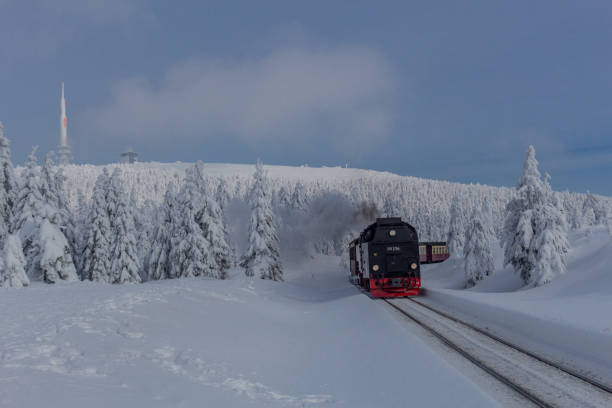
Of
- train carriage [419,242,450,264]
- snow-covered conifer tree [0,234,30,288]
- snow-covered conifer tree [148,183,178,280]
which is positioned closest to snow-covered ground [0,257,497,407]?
snow-covered conifer tree [0,234,30,288]

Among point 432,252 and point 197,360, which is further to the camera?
point 432,252

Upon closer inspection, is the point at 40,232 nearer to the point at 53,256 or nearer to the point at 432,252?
the point at 53,256

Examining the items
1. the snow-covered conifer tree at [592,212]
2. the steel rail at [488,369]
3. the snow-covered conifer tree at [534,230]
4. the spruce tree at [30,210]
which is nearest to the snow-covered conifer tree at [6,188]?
the spruce tree at [30,210]

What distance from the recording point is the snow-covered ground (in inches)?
257

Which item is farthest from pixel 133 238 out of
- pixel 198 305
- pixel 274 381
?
pixel 274 381

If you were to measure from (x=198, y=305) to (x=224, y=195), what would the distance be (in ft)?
193

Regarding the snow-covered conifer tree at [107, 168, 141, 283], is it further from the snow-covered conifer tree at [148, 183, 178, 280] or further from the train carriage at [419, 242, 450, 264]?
the train carriage at [419, 242, 450, 264]

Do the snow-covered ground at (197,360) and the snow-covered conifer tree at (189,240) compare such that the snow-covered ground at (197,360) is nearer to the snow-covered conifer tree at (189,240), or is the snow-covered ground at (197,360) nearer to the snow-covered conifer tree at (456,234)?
the snow-covered conifer tree at (189,240)

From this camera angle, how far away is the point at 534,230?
115ft

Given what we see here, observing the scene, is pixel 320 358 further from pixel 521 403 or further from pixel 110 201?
pixel 110 201

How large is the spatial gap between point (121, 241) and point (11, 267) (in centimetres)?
1243

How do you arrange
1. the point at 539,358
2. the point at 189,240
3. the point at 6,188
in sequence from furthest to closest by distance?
the point at 189,240, the point at 6,188, the point at 539,358

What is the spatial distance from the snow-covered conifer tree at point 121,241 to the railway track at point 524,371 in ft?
98.1

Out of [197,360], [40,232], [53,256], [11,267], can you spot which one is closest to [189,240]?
[53,256]
